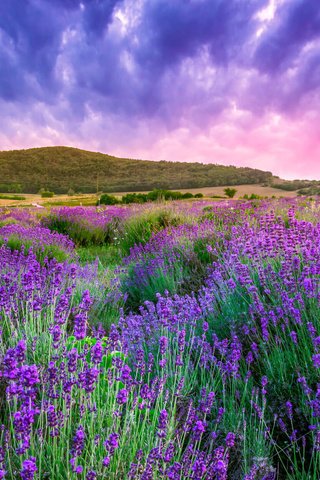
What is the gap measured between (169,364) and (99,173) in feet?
159

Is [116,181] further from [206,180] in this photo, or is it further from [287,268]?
[287,268]

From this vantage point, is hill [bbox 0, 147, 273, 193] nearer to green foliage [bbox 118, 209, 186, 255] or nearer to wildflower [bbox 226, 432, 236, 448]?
green foliage [bbox 118, 209, 186, 255]

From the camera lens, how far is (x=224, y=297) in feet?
11.6

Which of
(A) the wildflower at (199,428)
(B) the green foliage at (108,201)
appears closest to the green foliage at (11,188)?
(B) the green foliage at (108,201)

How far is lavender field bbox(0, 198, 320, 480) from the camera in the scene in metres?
1.53

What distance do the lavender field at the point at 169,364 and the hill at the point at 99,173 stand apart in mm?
32550

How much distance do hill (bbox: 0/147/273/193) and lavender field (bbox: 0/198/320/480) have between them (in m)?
32.5

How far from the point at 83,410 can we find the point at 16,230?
7014 millimetres

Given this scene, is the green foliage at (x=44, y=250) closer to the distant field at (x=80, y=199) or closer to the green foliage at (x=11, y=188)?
the distant field at (x=80, y=199)

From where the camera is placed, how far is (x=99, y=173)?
49906 millimetres

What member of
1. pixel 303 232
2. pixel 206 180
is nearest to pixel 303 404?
pixel 303 232

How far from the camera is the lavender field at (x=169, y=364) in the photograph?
5.01 feet

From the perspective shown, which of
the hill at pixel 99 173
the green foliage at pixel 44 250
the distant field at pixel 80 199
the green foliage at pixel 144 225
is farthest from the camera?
the hill at pixel 99 173

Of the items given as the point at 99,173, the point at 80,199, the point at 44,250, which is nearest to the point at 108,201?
the point at 80,199
